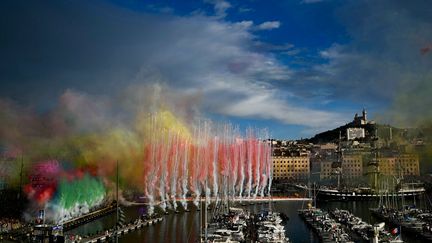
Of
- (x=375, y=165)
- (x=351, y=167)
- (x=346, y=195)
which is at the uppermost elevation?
(x=375, y=165)

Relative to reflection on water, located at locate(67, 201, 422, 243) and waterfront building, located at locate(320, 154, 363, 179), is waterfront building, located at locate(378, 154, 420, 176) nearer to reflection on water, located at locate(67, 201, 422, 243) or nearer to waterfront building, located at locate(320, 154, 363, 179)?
waterfront building, located at locate(320, 154, 363, 179)

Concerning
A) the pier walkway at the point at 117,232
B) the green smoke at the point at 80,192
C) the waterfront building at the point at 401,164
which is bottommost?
the pier walkway at the point at 117,232

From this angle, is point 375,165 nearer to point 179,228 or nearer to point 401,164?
point 401,164

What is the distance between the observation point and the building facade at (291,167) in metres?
84.7

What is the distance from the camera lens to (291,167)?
85812 mm

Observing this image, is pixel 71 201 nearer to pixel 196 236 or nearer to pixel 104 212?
pixel 104 212

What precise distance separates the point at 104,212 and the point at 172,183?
775 centimetres

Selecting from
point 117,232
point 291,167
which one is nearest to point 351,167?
point 291,167

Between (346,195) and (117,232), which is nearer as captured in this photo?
(117,232)

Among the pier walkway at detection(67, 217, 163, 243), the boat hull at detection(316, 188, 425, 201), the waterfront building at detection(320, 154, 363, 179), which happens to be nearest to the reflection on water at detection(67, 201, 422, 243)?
the pier walkway at detection(67, 217, 163, 243)

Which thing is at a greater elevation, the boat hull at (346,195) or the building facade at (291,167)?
the building facade at (291,167)

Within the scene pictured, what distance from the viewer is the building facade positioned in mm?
84738

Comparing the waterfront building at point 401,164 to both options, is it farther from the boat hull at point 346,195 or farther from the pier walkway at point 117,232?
the pier walkway at point 117,232

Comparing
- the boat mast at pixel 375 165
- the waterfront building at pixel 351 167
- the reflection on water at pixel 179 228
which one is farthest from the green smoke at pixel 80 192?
the waterfront building at pixel 351 167
